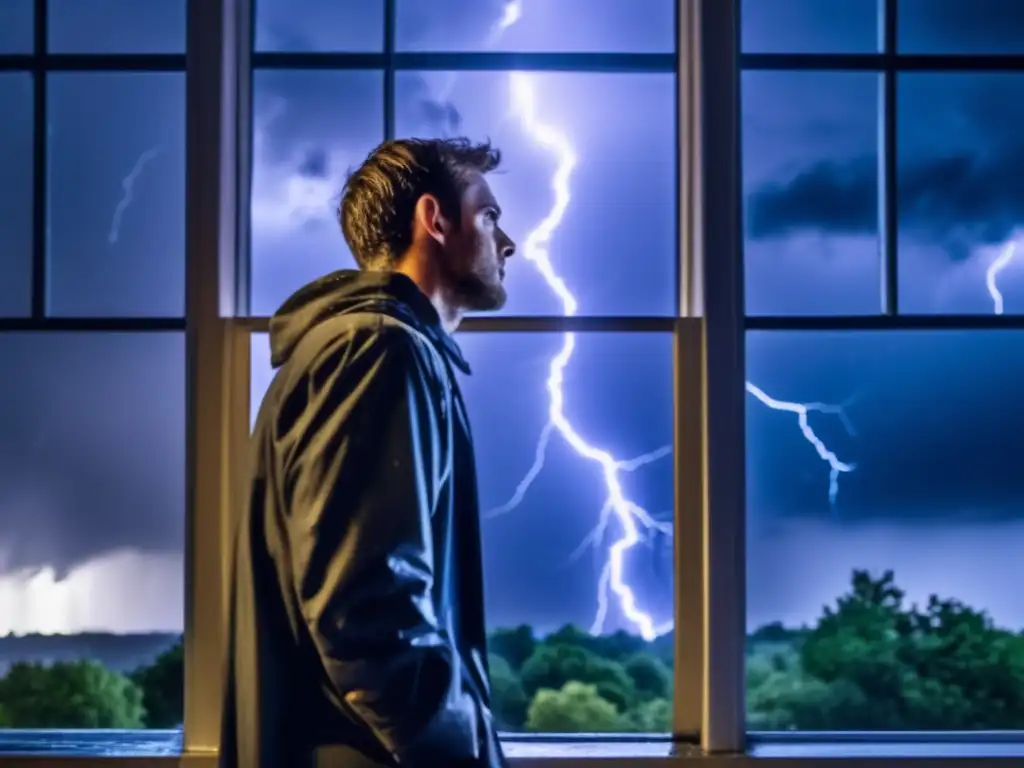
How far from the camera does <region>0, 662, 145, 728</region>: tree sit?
7.31 ft

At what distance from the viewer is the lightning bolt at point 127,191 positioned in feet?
7.49

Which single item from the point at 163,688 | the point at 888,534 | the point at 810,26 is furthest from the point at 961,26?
the point at 163,688

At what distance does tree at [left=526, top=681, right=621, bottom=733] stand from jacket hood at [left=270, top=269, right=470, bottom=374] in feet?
3.41

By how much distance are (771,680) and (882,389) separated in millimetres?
603

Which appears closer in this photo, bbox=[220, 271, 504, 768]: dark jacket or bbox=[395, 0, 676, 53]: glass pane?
bbox=[220, 271, 504, 768]: dark jacket

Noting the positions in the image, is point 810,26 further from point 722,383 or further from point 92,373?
point 92,373

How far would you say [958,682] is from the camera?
2236 millimetres

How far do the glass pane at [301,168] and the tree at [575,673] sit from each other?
2.77ft

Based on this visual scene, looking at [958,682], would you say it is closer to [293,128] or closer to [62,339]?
[293,128]

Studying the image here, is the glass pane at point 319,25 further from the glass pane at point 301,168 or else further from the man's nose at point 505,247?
the man's nose at point 505,247

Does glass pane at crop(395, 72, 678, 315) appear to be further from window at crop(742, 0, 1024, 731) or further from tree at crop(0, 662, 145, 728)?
tree at crop(0, 662, 145, 728)

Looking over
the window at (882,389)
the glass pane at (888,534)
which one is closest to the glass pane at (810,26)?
the window at (882,389)

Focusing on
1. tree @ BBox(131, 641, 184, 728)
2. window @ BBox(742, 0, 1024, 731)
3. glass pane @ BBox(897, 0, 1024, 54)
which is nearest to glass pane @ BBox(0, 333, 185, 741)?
tree @ BBox(131, 641, 184, 728)

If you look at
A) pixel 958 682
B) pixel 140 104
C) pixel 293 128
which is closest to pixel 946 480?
pixel 958 682
